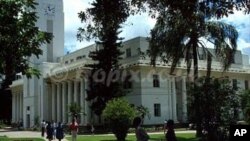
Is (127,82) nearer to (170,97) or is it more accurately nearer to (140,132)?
(170,97)

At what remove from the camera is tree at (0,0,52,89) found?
11148 mm

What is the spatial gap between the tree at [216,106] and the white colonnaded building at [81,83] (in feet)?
82.3

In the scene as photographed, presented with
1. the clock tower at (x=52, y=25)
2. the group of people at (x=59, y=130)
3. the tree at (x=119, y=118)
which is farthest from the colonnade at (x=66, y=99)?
the tree at (x=119, y=118)

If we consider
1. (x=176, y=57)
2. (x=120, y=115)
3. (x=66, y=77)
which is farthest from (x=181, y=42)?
(x=66, y=77)

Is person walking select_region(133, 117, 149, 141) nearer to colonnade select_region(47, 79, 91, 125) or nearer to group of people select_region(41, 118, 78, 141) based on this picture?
group of people select_region(41, 118, 78, 141)

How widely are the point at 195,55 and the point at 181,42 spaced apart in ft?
6.11

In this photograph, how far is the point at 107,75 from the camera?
5316 centimetres

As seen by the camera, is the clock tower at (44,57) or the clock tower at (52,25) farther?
the clock tower at (52,25)

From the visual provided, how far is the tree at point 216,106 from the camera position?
19.6m

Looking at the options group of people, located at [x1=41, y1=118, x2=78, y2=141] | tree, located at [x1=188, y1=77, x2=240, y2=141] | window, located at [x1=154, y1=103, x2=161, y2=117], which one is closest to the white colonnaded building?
window, located at [x1=154, y1=103, x2=161, y2=117]

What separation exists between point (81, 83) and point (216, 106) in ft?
145

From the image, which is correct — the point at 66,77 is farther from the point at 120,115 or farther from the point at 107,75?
the point at 120,115

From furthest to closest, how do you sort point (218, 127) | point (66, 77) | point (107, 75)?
point (66, 77)
point (107, 75)
point (218, 127)

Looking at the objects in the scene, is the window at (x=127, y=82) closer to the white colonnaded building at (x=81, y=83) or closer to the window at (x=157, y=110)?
the white colonnaded building at (x=81, y=83)
